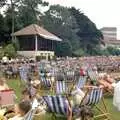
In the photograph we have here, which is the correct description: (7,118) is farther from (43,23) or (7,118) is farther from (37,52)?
(43,23)

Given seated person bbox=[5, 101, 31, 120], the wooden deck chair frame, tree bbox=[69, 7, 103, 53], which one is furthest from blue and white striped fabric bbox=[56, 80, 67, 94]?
tree bbox=[69, 7, 103, 53]

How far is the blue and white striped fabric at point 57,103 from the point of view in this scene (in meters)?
8.79

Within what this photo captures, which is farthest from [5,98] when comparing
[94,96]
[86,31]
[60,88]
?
[86,31]

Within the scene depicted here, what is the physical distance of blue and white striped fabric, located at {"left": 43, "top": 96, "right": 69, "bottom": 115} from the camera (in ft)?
28.8

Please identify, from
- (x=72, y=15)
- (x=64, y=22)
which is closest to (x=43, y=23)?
(x=64, y=22)

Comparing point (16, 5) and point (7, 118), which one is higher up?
point (16, 5)

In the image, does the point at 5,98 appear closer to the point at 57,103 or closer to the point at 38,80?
the point at 57,103

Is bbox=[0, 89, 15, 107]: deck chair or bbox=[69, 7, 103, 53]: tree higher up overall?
bbox=[69, 7, 103, 53]: tree

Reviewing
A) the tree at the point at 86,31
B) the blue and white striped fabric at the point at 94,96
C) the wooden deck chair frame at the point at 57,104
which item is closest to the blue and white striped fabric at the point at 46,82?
the blue and white striped fabric at the point at 94,96

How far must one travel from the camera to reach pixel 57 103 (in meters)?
8.83

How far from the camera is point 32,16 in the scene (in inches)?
2383

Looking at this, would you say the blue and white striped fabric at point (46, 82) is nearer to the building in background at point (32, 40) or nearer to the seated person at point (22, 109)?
the seated person at point (22, 109)

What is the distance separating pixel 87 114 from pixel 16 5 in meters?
49.9

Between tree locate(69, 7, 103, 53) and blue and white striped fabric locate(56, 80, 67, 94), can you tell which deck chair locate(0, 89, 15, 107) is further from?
tree locate(69, 7, 103, 53)
